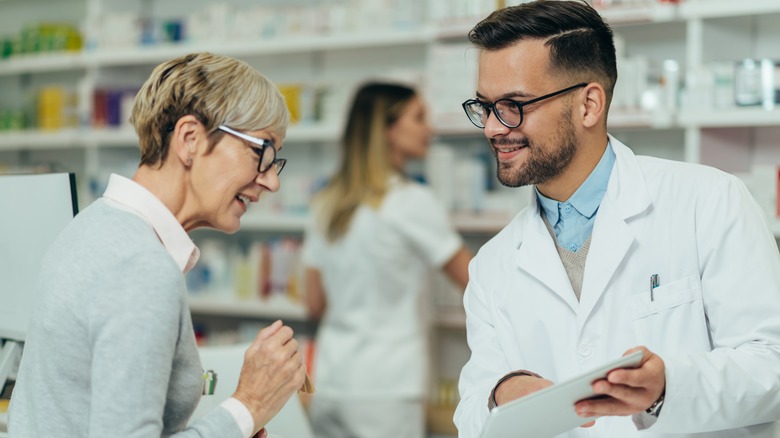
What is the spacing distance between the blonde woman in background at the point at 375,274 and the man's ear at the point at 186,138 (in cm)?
187

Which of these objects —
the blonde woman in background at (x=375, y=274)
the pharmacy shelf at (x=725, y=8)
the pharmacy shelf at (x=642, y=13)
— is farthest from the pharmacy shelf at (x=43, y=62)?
the pharmacy shelf at (x=725, y=8)

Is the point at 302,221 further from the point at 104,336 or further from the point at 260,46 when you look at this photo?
the point at 104,336

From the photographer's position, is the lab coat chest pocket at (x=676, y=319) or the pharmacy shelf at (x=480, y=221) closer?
the lab coat chest pocket at (x=676, y=319)

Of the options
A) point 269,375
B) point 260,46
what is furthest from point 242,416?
point 260,46

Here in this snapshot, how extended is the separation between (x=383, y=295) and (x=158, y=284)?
214 centimetres

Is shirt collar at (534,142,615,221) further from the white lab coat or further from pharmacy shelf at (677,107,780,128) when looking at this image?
pharmacy shelf at (677,107,780,128)

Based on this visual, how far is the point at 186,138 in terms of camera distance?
1.61m

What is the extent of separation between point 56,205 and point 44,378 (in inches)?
22.5

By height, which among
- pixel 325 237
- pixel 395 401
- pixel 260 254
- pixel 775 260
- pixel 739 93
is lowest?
pixel 395 401

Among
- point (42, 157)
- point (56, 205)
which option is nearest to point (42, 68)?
point (42, 157)

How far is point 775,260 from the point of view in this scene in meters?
1.71

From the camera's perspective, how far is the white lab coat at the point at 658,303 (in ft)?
5.36

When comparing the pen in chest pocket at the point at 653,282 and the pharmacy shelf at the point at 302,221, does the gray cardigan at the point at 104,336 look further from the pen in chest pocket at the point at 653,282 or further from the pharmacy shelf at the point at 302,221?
the pharmacy shelf at the point at 302,221

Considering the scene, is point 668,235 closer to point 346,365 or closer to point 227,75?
point 227,75
